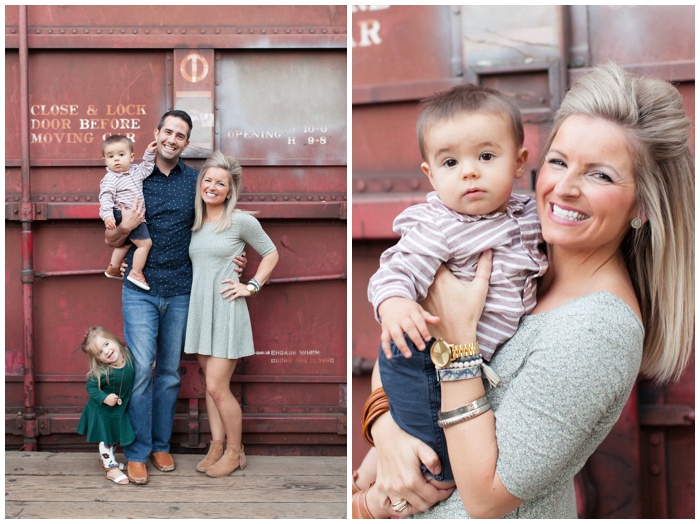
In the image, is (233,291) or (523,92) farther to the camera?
(233,291)

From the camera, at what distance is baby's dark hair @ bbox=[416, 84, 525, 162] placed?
1547mm

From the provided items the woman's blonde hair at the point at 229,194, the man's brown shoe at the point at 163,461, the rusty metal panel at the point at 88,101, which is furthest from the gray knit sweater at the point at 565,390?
the rusty metal panel at the point at 88,101

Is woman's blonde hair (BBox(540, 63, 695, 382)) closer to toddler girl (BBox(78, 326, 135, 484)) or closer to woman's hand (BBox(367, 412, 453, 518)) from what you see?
woman's hand (BBox(367, 412, 453, 518))

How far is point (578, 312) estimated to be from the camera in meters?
1.36

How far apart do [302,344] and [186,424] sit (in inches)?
28.2

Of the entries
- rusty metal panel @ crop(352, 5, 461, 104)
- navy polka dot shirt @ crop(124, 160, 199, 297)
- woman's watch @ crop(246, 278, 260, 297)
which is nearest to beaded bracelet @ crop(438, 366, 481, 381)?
rusty metal panel @ crop(352, 5, 461, 104)

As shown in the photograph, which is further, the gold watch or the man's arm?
the man's arm

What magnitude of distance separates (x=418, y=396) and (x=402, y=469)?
0.18m

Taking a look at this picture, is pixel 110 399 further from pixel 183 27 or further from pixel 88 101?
pixel 183 27

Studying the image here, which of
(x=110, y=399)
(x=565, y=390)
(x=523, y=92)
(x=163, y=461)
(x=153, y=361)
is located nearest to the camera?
(x=565, y=390)

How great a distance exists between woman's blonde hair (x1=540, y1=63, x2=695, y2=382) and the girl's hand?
180cm

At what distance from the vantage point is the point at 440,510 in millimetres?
1553

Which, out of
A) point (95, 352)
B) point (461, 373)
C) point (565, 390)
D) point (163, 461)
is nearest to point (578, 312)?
point (565, 390)

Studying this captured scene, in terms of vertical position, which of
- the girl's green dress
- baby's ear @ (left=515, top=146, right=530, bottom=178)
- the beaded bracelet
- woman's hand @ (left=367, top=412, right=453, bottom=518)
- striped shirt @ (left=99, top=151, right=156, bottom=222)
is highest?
striped shirt @ (left=99, top=151, right=156, bottom=222)
